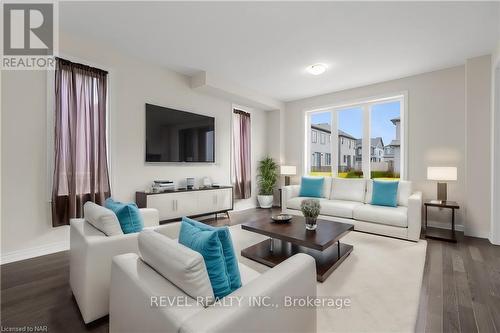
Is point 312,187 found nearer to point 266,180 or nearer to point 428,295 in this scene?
point 266,180

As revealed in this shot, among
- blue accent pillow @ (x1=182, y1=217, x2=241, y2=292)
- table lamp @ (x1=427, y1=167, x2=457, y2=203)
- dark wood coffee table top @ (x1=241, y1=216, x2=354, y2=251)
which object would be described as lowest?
dark wood coffee table top @ (x1=241, y1=216, x2=354, y2=251)

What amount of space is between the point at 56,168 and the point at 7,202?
0.58 meters

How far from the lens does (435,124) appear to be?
13.8 ft

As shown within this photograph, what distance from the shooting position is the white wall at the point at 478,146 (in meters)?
3.59

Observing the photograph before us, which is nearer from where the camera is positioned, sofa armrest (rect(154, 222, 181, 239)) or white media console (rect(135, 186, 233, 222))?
sofa armrest (rect(154, 222, 181, 239))

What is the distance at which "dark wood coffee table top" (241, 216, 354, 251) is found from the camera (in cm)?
239

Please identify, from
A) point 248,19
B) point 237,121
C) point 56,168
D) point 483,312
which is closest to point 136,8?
point 248,19

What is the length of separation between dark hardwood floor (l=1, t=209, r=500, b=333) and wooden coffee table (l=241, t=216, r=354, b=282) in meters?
0.82

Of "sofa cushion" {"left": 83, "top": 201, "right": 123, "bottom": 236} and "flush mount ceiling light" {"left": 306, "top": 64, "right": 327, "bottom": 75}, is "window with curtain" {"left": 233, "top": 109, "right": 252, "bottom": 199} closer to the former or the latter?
"flush mount ceiling light" {"left": 306, "top": 64, "right": 327, "bottom": 75}

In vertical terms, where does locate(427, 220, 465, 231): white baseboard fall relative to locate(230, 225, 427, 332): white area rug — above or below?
above

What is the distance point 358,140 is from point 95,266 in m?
5.19

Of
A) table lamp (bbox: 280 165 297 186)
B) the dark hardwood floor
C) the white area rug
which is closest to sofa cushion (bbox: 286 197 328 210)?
table lamp (bbox: 280 165 297 186)

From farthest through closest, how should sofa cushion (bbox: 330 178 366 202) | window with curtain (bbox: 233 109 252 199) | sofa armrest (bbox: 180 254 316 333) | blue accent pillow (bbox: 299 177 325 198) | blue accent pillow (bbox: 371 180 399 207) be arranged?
window with curtain (bbox: 233 109 252 199) < blue accent pillow (bbox: 299 177 325 198) < sofa cushion (bbox: 330 178 366 202) < blue accent pillow (bbox: 371 180 399 207) < sofa armrest (bbox: 180 254 316 333)

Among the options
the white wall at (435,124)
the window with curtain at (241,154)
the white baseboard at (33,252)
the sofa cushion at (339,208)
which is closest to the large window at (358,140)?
the white wall at (435,124)
